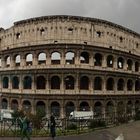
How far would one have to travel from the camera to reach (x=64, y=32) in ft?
129

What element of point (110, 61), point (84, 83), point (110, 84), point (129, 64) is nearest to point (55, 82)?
point (84, 83)

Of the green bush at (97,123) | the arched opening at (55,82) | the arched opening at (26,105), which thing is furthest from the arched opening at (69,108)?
the green bush at (97,123)

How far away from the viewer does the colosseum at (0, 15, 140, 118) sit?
38.4 metres

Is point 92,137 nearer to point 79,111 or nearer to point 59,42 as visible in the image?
Answer: point 79,111

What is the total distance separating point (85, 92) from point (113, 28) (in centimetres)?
950

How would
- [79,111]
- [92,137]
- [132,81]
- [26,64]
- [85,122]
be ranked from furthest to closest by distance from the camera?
[132,81]
[26,64]
[79,111]
[85,122]
[92,137]

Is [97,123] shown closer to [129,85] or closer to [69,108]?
[69,108]

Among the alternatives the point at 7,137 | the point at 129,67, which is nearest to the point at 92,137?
the point at 7,137

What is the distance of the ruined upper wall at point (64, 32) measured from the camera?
129 feet

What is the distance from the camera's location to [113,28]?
4200 centimetres

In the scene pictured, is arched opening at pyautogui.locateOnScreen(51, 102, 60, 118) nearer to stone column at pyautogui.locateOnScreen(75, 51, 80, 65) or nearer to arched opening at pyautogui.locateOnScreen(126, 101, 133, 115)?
stone column at pyautogui.locateOnScreen(75, 51, 80, 65)

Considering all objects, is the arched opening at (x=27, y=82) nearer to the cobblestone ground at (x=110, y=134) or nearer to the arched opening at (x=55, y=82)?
the arched opening at (x=55, y=82)

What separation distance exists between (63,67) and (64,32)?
438 cm

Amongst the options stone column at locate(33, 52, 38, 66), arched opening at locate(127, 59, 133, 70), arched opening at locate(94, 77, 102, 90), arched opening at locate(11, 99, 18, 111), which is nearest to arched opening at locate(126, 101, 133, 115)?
arched opening at locate(94, 77, 102, 90)
